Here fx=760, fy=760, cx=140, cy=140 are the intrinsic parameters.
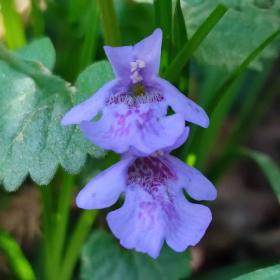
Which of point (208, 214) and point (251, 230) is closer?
point (208, 214)

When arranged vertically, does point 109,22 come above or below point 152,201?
above

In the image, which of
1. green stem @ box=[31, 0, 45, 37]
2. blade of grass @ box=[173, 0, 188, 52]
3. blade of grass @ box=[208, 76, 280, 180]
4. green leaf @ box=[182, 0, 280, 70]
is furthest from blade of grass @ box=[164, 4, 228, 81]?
blade of grass @ box=[208, 76, 280, 180]

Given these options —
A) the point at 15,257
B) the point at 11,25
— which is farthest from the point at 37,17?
the point at 15,257

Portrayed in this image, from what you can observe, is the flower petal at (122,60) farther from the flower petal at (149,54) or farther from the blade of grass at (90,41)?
the blade of grass at (90,41)

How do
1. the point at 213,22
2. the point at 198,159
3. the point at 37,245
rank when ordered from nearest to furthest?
the point at 213,22 → the point at 198,159 → the point at 37,245

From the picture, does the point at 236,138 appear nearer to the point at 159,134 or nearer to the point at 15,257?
the point at 15,257

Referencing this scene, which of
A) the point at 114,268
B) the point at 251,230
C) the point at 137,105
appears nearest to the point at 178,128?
the point at 137,105

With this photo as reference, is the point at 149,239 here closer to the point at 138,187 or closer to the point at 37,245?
the point at 138,187
